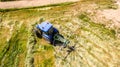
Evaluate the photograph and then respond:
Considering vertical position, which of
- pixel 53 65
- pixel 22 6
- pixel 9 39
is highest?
pixel 22 6

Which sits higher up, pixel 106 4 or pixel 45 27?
pixel 106 4

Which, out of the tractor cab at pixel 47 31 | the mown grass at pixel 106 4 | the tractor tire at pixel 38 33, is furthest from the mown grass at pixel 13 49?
the mown grass at pixel 106 4

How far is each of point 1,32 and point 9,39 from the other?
1.98 m

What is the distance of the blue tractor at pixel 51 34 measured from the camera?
32094 mm

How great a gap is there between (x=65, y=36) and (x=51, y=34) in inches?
90.6

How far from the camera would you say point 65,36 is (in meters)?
33.8

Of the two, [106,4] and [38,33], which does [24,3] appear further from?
[106,4]

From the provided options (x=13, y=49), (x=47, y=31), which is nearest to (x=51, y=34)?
(x=47, y=31)

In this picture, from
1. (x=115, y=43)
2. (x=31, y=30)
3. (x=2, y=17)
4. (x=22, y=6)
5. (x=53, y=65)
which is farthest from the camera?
(x=22, y=6)

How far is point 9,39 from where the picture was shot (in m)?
33.9

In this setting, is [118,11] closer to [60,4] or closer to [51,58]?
[60,4]

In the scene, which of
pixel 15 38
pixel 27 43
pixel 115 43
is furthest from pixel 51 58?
pixel 115 43

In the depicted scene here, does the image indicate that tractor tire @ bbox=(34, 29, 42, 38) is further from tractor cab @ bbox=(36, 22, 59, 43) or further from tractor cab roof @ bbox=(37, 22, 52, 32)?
tractor cab roof @ bbox=(37, 22, 52, 32)

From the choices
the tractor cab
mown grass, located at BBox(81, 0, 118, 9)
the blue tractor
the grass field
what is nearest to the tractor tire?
the blue tractor
